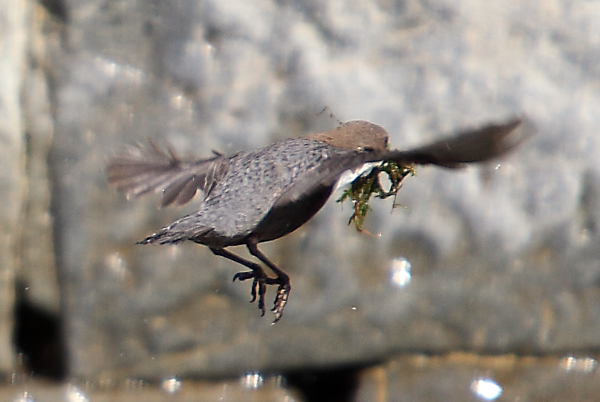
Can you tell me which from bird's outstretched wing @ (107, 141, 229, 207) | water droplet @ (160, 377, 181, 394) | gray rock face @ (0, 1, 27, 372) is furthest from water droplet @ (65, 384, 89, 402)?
bird's outstretched wing @ (107, 141, 229, 207)

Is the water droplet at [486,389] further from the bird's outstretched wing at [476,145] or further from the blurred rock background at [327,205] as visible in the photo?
the bird's outstretched wing at [476,145]

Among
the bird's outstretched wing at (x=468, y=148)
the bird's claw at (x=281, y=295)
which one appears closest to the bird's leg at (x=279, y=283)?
the bird's claw at (x=281, y=295)

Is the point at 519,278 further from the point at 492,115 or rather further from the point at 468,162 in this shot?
the point at 468,162

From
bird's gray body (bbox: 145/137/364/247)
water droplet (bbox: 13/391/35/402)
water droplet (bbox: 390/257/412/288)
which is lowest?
water droplet (bbox: 13/391/35/402)

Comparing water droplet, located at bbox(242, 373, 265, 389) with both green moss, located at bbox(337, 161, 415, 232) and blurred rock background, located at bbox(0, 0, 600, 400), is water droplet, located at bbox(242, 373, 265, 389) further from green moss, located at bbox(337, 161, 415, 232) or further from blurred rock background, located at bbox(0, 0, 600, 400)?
green moss, located at bbox(337, 161, 415, 232)

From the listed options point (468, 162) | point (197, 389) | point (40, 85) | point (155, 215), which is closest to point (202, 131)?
point (155, 215)

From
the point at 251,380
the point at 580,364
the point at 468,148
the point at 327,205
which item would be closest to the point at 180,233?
the point at 468,148

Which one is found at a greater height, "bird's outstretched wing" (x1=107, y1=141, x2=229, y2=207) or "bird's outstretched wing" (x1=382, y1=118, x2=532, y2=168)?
"bird's outstretched wing" (x1=107, y1=141, x2=229, y2=207)
